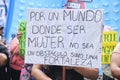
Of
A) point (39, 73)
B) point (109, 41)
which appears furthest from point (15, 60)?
point (39, 73)

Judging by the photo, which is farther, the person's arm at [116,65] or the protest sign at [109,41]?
the protest sign at [109,41]

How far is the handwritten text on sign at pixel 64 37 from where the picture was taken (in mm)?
4699

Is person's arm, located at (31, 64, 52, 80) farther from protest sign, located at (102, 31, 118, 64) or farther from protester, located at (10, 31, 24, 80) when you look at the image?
protester, located at (10, 31, 24, 80)

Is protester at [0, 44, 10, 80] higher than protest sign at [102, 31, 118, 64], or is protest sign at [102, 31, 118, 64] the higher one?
protest sign at [102, 31, 118, 64]

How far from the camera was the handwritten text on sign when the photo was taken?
470 cm

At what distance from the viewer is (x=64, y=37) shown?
481cm

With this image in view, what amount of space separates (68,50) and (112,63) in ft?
1.56

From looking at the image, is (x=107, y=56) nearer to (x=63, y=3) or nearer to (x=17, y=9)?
(x=63, y=3)

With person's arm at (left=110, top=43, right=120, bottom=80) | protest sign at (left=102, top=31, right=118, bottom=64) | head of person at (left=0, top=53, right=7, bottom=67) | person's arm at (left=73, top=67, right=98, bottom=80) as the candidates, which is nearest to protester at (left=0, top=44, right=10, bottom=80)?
head of person at (left=0, top=53, right=7, bottom=67)

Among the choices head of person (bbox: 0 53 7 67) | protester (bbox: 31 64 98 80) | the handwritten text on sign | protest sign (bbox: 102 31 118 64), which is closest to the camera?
the handwritten text on sign

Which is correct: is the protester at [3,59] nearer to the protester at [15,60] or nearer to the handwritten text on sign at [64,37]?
the handwritten text on sign at [64,37]

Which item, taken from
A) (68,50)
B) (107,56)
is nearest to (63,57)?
(68,50)

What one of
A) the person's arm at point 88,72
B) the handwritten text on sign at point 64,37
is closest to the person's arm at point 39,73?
the handwritten text on sign at point 64,37

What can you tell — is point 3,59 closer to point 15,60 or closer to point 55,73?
point 55,73
